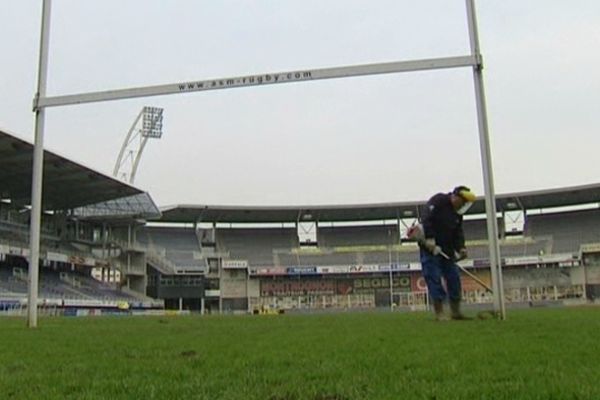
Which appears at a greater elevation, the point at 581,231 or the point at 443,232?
the point at 581,231

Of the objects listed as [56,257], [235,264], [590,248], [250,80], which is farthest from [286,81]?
[235,264]

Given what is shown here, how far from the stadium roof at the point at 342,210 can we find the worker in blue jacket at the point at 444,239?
172 ft

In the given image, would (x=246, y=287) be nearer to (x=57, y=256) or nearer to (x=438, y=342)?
(x=57, y=256)

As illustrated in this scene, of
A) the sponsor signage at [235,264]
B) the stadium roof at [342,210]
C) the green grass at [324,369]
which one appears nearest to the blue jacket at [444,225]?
the green grass at [324,369]

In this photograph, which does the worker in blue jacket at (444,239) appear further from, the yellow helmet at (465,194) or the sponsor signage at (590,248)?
the sponsor signage at (590,248)

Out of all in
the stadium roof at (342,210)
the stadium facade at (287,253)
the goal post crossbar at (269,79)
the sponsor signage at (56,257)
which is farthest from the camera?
the stadium roof at (342,210)

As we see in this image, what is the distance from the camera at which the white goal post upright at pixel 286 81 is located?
393 inches

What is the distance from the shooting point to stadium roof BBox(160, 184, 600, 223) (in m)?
61.8

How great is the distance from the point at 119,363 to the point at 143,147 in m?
70.4

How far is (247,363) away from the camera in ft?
15.1

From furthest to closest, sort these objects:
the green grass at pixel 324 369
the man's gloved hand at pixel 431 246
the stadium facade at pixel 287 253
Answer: the stadium facade at pixel 287 253
the man's gloved hand at pixel 431 246
the green grass at pixel 324 369

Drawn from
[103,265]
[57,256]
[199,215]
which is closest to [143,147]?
[199,215]

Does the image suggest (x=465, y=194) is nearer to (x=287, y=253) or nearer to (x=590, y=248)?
(x=590, y=248)

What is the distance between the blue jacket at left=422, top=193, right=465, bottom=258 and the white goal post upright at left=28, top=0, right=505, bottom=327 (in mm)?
607
